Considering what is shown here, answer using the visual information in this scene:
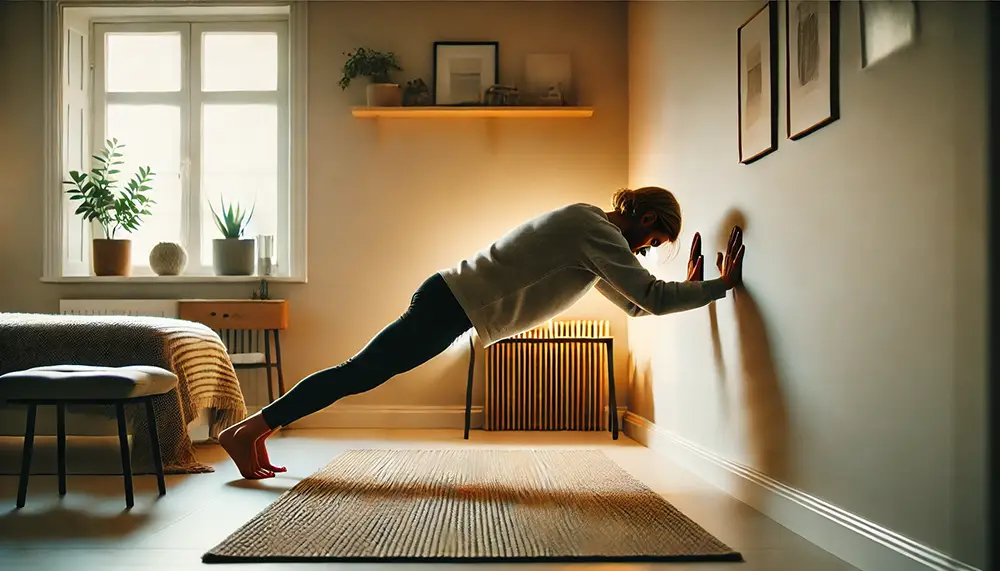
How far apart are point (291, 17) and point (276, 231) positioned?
45.3 inches

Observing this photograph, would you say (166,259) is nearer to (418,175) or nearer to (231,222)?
(231,222)

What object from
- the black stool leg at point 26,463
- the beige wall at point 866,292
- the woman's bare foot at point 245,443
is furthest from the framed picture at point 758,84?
the black stool leg at point 26,463

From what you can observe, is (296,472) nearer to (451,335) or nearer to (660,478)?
(451,335)

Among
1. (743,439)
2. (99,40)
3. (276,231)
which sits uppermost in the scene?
(99,40)

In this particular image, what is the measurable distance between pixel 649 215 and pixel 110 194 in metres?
3.20

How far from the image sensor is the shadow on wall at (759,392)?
2.32 meters

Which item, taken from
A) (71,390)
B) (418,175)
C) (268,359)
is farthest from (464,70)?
(71,390)

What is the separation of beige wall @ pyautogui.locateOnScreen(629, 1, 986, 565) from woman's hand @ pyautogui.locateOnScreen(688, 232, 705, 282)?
0.07m

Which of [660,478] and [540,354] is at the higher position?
[540,354]

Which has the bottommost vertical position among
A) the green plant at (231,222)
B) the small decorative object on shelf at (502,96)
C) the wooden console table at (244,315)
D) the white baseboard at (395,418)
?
the white baseboard at (395,418)

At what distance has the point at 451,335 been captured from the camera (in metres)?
2.74

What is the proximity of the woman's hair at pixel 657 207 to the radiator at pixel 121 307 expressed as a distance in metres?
2.70

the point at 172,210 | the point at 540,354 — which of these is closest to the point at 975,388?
the point at 540,354

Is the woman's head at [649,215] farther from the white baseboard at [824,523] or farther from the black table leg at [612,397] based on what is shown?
the black table leg at [612,397]
